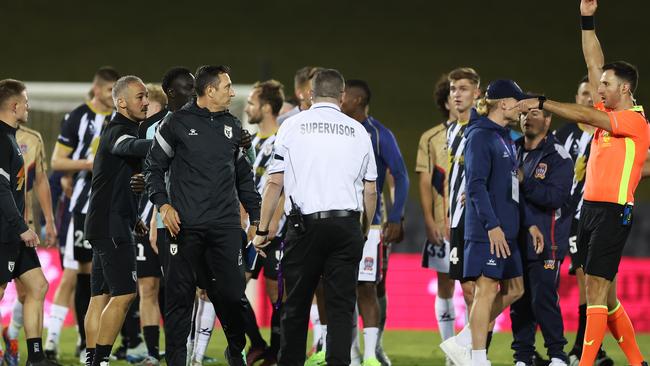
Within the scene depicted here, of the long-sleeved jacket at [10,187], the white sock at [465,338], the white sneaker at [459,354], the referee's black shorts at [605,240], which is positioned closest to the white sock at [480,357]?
the white sneaker at [459,354]

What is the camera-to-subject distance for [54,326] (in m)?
8.91

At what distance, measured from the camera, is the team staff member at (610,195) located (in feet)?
22.6

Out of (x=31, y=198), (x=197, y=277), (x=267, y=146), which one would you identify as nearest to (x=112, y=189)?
(x=197, y=277)

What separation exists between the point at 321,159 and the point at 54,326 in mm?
3740

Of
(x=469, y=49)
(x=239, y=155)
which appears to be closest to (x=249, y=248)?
(x=239, y=155)

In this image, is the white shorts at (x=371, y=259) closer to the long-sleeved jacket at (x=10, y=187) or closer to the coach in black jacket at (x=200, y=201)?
the coach in black jacket at (x=200, y=201)

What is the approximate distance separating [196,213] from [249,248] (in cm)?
177

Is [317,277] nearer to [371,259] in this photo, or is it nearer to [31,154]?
[371,259]

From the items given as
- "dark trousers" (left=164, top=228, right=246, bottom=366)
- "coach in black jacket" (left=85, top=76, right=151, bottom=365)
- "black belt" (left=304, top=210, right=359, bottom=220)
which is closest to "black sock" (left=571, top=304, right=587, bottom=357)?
"black belt" (left=304, top=210, right=359, bottom=220)

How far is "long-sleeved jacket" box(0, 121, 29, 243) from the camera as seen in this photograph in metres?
7.22

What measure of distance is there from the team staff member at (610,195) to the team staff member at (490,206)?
1.65 feet

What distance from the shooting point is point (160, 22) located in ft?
61.0

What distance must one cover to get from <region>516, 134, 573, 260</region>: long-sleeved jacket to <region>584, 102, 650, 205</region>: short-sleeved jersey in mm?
521

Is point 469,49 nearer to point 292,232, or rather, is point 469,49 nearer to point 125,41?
point 125,41
